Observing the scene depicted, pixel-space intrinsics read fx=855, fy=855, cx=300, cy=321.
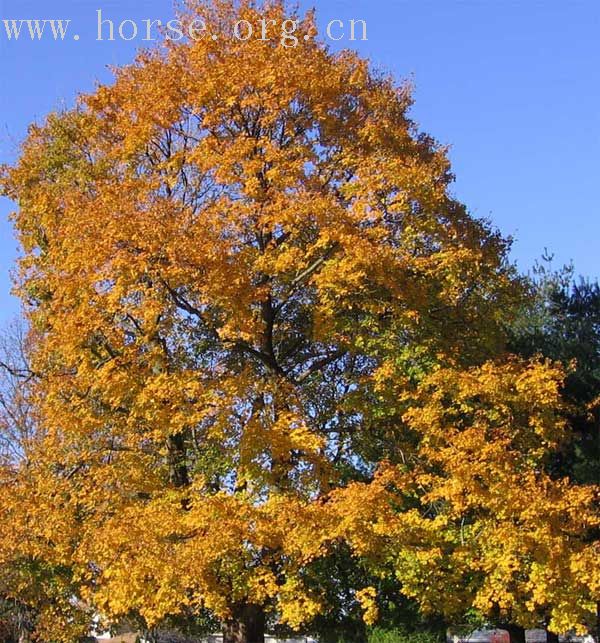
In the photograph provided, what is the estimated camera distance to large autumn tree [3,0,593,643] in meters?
14.1

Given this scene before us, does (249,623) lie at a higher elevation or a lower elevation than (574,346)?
lower

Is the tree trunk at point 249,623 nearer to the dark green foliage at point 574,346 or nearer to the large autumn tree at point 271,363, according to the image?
the large autumn tree at point 271,363

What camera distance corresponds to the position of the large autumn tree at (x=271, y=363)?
14.1 m

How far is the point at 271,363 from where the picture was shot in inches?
648

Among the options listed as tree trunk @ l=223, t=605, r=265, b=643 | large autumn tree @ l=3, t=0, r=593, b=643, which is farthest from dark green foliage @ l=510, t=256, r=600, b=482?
tree trunk @ l=223, t=605, r=265, b=643

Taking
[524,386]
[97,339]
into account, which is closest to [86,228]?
[97,339]

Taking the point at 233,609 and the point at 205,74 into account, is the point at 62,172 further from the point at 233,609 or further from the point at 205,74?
the point at 233,609

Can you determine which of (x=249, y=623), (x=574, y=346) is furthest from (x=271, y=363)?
(x=574, y=346)

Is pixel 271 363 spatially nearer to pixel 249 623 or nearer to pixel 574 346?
pixel 249 623

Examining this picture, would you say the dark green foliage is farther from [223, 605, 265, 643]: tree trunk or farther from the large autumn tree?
[223, 605, 265, 643]: tree trunk

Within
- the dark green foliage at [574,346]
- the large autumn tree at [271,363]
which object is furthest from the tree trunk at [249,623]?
the dark green foliage at [574,346]

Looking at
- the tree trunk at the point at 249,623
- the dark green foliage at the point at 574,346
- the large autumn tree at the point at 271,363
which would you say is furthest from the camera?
the dark green foliage at the point at 574,346

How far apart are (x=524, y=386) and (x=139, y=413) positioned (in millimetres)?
6897

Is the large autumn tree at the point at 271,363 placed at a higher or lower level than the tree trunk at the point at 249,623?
higher
